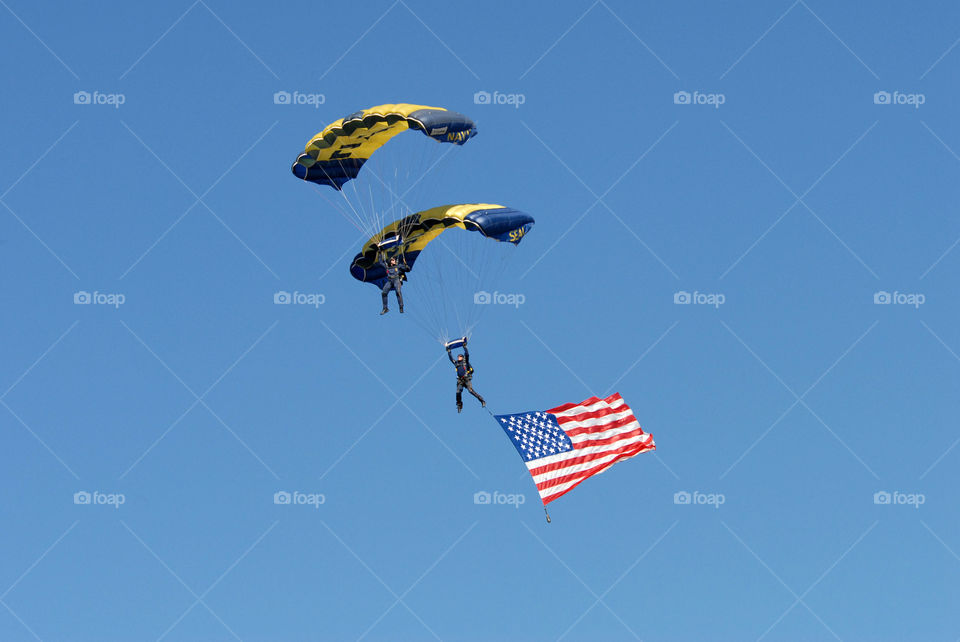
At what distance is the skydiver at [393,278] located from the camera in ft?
136

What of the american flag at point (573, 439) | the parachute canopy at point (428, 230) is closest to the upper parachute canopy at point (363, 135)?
the parachute canopy at point (428, 230)

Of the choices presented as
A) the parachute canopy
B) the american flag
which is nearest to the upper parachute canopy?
the parachute canopy

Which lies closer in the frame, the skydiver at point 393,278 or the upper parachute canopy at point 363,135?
the upper parachute canopy at point 363,135

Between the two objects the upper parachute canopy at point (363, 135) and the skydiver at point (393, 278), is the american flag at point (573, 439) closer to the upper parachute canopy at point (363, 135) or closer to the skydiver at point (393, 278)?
the skydiver at point (393, 278)

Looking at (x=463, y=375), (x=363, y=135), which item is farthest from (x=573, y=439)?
(x=363, y=135)

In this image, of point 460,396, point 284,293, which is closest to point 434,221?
point 460,396

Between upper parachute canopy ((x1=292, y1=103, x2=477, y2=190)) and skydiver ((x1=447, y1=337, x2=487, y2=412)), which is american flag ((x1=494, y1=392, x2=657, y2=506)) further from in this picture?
upper parachute canopy ((x1=292, y1=103, x2=477, y2=190))

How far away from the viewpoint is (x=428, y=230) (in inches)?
1651

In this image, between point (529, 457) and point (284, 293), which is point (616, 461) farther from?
point (284, 293)

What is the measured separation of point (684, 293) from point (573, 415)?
24.6ft

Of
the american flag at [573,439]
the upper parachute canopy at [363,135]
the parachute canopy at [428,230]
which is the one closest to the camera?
the upper parachute canopy at [363,135]

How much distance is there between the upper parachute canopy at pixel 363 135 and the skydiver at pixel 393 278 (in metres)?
2.56

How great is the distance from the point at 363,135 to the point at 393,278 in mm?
3865

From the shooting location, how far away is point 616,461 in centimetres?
4353
